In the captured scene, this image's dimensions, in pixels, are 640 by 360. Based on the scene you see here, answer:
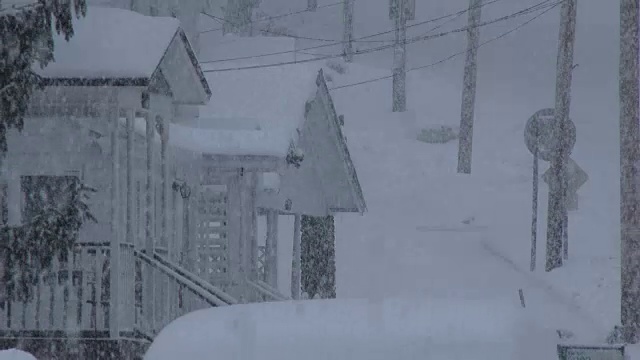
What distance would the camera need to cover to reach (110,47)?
13.4 meters

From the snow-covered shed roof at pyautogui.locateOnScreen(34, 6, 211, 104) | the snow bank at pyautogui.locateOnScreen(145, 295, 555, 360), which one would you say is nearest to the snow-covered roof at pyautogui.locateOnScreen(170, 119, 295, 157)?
the snow-covered shed roof at pyautogui.locateOnScreen(34, 6, 211, 104)

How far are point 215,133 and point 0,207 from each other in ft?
15.0

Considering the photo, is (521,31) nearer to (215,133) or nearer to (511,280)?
(511,280)

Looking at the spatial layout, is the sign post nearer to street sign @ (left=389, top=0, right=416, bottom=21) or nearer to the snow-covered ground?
the snow-covered ground

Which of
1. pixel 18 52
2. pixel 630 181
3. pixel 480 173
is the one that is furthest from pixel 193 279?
pixel 480 173

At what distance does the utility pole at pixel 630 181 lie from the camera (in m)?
16.9

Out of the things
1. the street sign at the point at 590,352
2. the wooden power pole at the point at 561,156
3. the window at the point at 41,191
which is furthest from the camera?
the wooden power pole at the point at 561,156

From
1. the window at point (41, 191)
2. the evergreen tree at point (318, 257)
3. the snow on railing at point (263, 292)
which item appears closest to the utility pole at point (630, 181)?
the snow on railing at point (263, 292)

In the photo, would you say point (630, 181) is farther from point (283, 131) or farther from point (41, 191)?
point (41, 191)

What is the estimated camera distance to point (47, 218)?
11.5m

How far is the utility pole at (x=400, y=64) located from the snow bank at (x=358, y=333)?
128 feet

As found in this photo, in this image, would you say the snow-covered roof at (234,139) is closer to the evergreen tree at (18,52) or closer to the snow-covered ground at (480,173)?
the snow-covered ground at (480,173)

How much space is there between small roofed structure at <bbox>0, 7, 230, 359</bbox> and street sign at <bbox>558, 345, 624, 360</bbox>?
255 inches

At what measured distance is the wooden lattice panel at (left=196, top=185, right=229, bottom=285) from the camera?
65.3 feet
